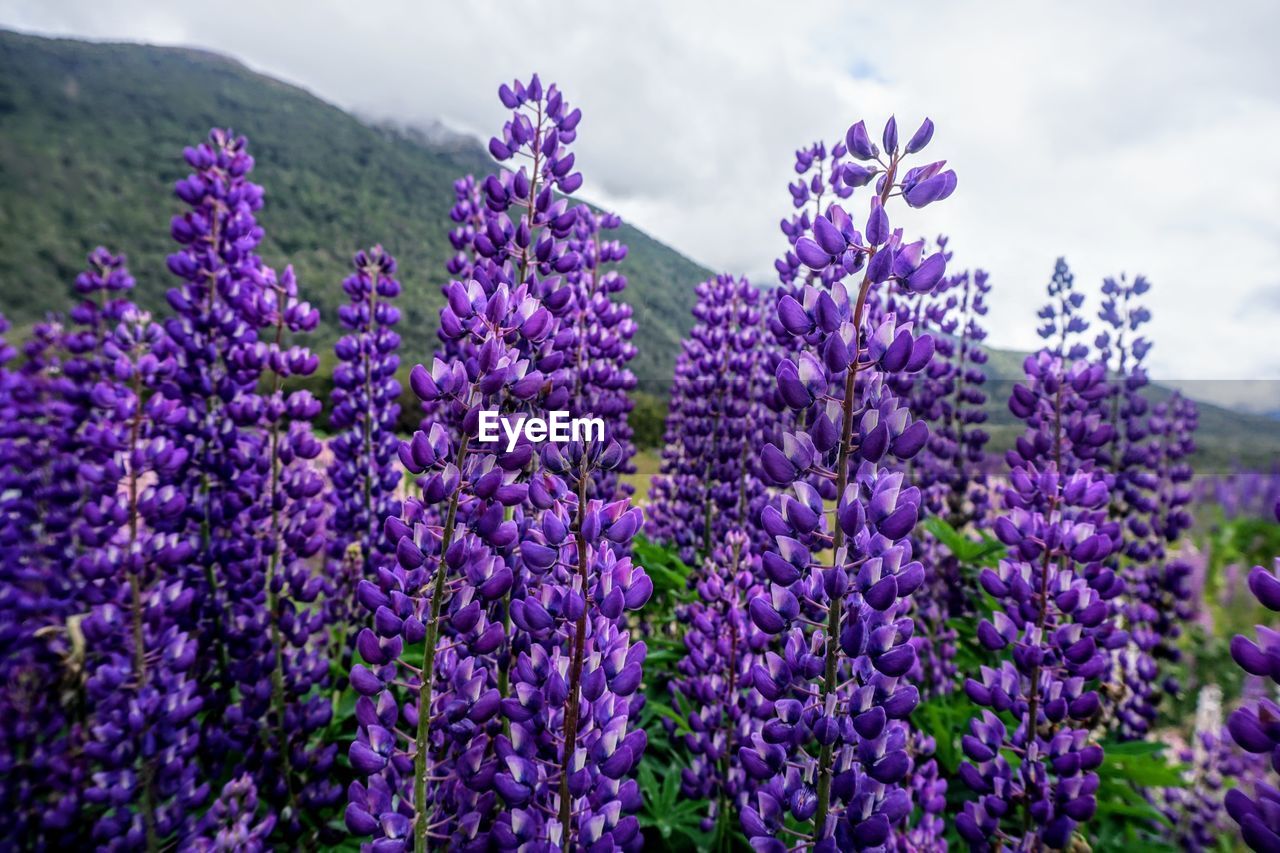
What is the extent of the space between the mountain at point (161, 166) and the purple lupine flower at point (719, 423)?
19899 mm

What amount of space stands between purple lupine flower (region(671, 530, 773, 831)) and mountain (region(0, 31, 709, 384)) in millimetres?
21438

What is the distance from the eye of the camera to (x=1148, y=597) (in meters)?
3.32

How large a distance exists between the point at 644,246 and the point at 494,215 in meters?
4.26

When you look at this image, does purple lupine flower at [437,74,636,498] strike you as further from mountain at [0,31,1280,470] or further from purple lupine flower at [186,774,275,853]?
mountain at [0,31,1280,470]

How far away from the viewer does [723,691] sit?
198 cm

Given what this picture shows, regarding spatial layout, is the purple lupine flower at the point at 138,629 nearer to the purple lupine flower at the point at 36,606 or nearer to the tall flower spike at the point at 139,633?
the tall flower spike at the point at 139,633

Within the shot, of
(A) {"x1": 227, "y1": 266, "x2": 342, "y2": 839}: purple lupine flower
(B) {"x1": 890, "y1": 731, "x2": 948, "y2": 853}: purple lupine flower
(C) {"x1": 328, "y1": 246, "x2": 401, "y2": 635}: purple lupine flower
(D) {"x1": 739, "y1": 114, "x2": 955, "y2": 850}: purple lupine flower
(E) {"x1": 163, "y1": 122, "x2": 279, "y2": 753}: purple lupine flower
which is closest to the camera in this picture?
→ (D) {"x1": 739, "y1": 114, "x2": 955, "y2": 850}: purple lupine flower

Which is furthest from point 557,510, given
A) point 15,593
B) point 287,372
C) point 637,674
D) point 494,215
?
point 15,593

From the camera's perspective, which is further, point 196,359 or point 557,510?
point 196,359

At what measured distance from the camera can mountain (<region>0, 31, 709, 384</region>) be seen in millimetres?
35219

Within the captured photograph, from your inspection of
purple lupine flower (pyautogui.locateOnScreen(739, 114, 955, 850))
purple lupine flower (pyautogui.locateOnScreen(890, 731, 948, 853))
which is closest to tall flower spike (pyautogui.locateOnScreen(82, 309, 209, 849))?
purple lupine flower (pyautogui.locateOnScreen(739, 114, 955, 850))

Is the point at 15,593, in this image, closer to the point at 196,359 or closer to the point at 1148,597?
the point at 196,359

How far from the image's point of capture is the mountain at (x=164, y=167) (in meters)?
34.5

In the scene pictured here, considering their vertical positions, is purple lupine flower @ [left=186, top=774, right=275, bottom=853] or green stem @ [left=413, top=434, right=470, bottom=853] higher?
green stem @ [left=413, top=434, right=470, bottom=853]
